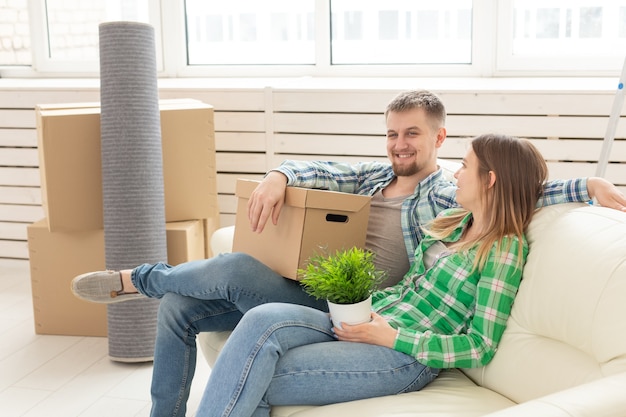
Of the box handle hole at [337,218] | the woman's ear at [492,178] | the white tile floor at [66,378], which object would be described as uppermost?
the woman's ear at [492,178]

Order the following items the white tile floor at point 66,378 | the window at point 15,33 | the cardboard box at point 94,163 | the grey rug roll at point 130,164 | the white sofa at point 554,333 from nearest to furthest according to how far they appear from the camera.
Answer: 1. the white sofa at point 554,333
2. the white tile floor at point 66,378
3. the grey rug roll at point 130,164
4. the cardboard box at point 94,163
5. the window at point 15,33

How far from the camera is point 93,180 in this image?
9.85 feet

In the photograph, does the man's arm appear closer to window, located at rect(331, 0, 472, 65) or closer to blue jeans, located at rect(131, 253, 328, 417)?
blue jeans, located at rect(131, 253, 328, 417)

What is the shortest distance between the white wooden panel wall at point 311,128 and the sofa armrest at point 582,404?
209 cm

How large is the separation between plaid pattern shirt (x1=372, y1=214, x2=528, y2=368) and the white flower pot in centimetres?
9

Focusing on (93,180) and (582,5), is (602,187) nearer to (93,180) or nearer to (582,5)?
(93,180)

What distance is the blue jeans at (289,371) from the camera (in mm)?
1688

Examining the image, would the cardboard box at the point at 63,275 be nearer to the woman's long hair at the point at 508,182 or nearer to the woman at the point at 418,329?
Answer: the woman at the point at 418,329

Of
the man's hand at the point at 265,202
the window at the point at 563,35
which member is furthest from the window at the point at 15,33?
the man's hand at the point at 265,202

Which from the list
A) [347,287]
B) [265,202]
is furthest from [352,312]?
[265,202]

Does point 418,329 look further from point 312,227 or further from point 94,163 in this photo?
point 94,163

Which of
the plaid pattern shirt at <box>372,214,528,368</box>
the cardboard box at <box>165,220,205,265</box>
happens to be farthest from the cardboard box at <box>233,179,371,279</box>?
the cardboard box at <box>165,220,205,265</box>

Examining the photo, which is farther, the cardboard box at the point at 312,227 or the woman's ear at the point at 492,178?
the cardboard box at the point at 312,227

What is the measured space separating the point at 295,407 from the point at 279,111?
2.16 m
